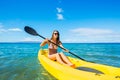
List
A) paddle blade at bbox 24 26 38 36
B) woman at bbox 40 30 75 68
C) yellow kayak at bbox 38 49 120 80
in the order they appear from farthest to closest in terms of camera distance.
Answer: paddle blade at bbox 24 26 38 36 < woman at bbox 40 30 75 68 < yellow kayak at bbox 38 49 120 80

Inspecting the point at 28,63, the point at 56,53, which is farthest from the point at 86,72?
the point at 28,63

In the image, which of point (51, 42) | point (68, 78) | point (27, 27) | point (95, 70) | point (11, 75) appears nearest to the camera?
point (68, 78)

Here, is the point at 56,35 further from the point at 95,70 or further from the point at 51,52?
the point at 95,70

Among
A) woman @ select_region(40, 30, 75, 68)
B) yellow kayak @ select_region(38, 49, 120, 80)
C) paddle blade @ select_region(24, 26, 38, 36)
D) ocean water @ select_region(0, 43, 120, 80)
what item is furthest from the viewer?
paddle blade @ select_region(24, 26, 38, 36)

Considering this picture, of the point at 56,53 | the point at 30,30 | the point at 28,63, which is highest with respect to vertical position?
the point at 30,30

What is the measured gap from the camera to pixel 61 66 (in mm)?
6410

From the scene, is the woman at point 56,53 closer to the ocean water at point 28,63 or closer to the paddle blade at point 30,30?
the ocean water at point 28,63

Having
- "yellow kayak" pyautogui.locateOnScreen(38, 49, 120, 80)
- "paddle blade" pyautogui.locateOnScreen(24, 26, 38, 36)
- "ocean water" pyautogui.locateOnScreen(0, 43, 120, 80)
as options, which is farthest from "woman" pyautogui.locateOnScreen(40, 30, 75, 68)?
"paddle blade" pyautogui.locateOnScreen(24, 26, 38, 36)

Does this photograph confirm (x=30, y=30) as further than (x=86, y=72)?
Yes

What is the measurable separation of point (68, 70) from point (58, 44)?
217 cm

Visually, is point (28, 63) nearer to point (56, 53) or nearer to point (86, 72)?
point (56, 53)

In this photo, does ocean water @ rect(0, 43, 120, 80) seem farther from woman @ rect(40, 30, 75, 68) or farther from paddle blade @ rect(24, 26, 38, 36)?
paddle blade @ rect(24, 26, 38, 36)

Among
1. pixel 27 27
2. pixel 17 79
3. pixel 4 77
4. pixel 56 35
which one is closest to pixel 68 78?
pixel 56 35

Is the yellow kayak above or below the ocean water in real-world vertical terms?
above
